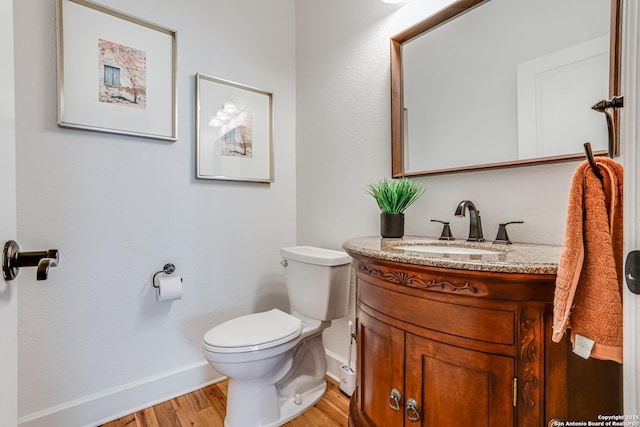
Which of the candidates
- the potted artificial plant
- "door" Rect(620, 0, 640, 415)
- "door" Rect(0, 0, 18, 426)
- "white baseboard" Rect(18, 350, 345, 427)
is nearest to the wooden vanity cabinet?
"door" Rect(620, 0, 640, 415)

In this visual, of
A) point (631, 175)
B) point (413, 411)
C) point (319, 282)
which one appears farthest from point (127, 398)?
point (631, 175)

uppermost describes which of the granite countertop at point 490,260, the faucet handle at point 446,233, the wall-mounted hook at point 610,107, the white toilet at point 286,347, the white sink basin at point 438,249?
the wall-mounted hook at point 610,107

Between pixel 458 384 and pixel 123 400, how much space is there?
66.4 inches

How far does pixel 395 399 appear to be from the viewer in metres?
0.95

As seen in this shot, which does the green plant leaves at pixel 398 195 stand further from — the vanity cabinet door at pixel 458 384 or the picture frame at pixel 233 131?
the picture frame at pixel 233 131

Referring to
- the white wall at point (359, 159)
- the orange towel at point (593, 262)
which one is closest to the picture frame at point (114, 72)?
the white wall at point (359, 159)

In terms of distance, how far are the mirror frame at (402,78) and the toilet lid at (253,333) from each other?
3.16ft

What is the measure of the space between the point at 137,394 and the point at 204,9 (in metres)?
2.26

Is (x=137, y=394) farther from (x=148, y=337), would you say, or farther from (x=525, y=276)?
(x=525, y=276)

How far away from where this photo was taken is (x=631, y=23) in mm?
455

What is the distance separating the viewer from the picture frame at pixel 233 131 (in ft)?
5.95

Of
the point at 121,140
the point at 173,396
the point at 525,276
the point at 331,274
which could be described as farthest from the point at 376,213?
the point at 173,396

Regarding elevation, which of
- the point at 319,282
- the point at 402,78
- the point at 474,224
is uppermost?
the point at 402,78

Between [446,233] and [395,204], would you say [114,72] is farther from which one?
[446,233]
